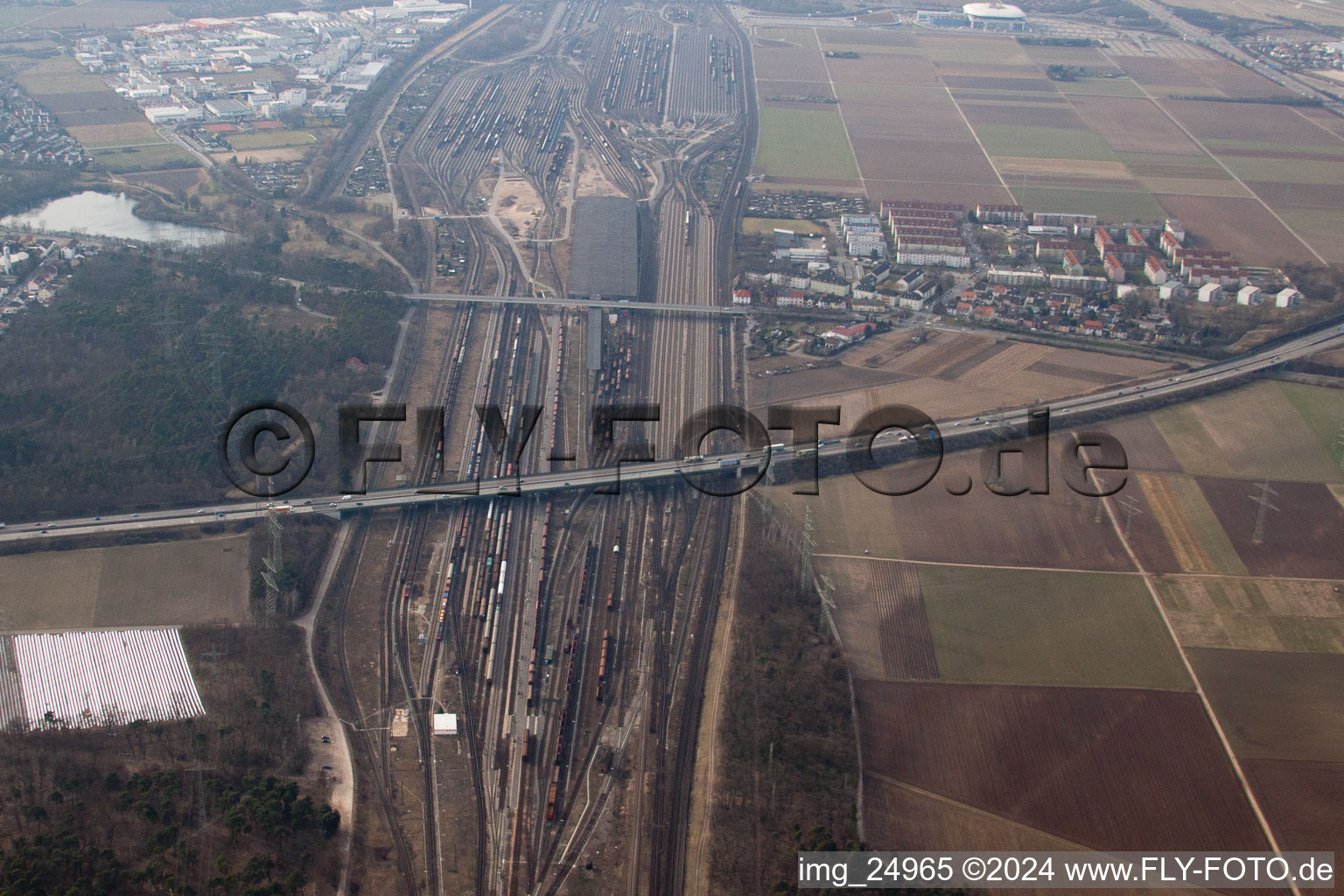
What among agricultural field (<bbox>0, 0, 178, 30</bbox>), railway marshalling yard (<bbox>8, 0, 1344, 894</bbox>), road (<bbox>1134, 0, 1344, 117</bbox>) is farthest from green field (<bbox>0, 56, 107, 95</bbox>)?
road (<bbox>1134, 0, 1344, 117</bbox>)

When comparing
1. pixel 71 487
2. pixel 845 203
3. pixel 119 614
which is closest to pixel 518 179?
pixel 845 203

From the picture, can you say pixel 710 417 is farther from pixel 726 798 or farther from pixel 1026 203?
pixel 1026 203

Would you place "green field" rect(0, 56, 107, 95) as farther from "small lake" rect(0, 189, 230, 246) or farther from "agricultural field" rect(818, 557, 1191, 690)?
"agricultural field" rect(818, 557, 1191, 690)

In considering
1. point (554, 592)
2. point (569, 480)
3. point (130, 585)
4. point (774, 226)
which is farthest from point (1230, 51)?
point (130, 585)

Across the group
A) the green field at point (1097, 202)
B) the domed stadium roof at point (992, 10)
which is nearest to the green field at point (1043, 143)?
the green field at point (1097, 202)

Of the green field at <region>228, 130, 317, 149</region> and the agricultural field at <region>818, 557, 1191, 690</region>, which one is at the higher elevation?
the green field at <region>228, 130, 317, 149</region>

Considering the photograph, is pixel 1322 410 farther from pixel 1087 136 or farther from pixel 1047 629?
pixel 1087 136
